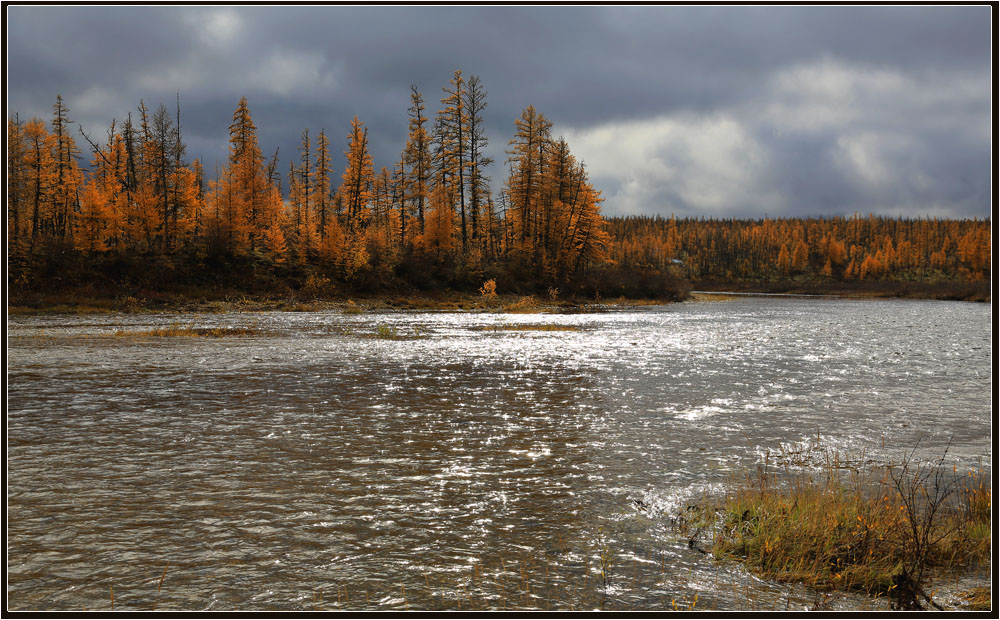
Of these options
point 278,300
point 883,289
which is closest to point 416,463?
point 278,300

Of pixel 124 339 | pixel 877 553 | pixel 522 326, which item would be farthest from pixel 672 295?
pixel 877 553

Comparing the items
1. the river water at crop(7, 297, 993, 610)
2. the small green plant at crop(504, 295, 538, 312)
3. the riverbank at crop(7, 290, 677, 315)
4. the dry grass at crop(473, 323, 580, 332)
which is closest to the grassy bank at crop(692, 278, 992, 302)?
the small green plant at crop(504, 295, 538, 312)

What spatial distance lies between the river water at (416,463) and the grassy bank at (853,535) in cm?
33

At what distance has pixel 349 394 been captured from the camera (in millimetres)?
15086

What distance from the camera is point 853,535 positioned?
6.18 meters

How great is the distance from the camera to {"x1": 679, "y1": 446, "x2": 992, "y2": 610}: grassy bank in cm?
556

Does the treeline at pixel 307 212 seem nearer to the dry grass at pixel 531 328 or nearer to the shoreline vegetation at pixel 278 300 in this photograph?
the shoreline vegetation at pixel 278 300

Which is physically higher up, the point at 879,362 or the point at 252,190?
the point at 252,190

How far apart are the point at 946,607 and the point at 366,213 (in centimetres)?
7525

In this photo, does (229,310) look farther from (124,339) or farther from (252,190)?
(252,190)

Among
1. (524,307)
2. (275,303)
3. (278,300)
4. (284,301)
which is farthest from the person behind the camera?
(524,307)

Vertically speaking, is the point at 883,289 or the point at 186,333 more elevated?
the point at 883,289

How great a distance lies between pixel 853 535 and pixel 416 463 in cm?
536

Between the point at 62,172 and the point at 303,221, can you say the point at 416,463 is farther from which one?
the point at 62,172
